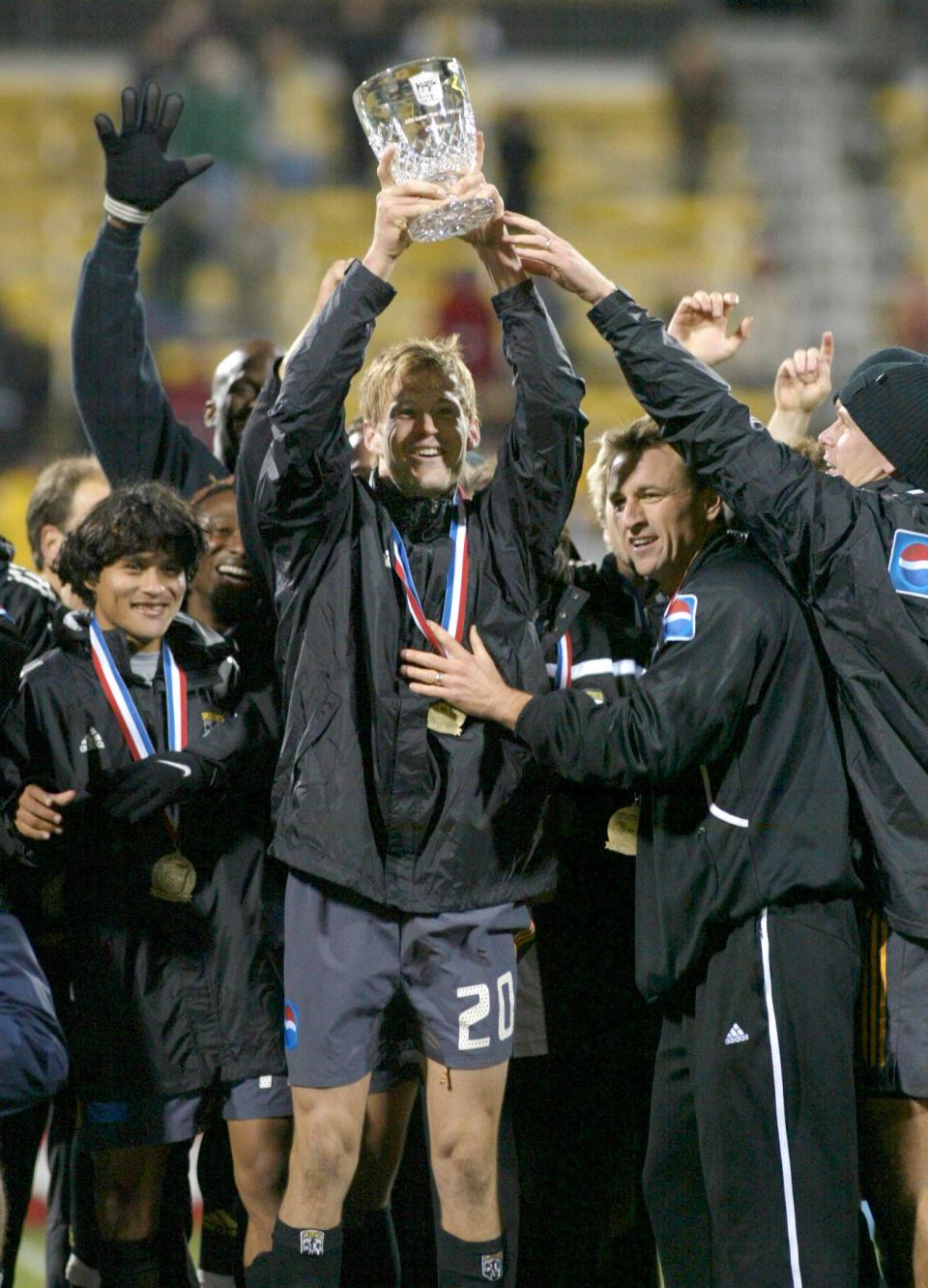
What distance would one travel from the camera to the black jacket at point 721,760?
2.76 metres

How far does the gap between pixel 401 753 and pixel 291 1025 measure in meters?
0.51

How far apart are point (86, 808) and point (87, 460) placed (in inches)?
57.7

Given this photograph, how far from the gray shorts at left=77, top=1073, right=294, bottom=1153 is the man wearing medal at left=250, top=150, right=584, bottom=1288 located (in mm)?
→ 328

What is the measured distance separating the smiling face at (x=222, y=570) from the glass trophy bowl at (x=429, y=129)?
104cm

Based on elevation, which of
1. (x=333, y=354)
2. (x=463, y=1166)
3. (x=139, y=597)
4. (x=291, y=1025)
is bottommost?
(x=463, y=1166)

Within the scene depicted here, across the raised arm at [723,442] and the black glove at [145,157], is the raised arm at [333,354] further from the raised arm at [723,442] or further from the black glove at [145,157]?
the black glove at [145,157]

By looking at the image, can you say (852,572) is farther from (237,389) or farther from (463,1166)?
(237,389)

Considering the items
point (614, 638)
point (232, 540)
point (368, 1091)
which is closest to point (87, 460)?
point (232, 540)

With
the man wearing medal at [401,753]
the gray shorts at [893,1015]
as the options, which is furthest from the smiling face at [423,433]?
the gray shorts at [893,1015]

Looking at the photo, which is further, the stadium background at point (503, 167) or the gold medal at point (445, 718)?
the stadium background at point (503, 167)

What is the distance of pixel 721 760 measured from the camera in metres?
2.84

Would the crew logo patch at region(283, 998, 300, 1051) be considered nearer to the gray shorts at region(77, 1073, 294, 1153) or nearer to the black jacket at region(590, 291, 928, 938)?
the gray shorts at region(77, 1073, 294, 1153)

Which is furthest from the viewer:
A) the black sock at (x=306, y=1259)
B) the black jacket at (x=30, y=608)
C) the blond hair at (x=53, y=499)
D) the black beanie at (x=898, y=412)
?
the blond hair at (x=53, y=499)

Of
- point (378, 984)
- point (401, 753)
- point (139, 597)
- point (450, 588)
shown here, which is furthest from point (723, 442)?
point (139, 597)
